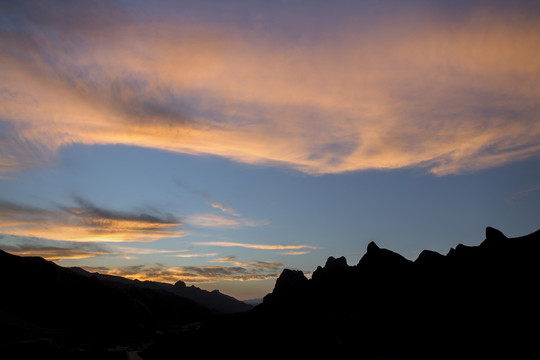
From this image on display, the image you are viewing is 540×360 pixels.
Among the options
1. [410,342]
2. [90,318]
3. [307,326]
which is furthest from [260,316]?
Result: [90,318]

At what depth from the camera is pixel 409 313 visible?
264 feet

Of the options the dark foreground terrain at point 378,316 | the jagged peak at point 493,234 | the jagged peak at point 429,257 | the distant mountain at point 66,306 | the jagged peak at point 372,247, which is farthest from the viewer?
the distant mountain at point 66,306

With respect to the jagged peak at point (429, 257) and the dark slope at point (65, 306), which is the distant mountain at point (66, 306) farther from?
the jagged peak at point (429, 257)

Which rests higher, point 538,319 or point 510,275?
point 510,275

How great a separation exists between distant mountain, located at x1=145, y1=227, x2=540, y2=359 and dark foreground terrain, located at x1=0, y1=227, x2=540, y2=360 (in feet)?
0.69

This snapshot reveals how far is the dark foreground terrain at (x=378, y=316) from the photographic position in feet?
204

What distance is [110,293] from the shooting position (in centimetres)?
15925

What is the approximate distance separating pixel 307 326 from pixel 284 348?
814 cm

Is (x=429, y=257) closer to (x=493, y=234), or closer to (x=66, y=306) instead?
(x=493, y=234)

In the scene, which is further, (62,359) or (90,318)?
(90,318)

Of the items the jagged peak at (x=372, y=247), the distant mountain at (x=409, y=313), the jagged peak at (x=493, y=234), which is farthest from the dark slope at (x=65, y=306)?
the jagged peak at (x=493, y=234)

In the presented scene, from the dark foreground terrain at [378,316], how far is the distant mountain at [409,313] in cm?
21

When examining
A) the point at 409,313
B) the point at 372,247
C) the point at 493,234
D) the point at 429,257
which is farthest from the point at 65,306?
the point at 493,234

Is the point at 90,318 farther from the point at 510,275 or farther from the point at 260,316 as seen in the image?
the point at 510,275
